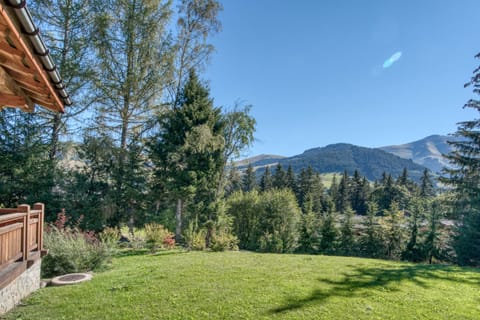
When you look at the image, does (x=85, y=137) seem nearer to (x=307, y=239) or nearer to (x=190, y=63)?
(x=190, y=63)

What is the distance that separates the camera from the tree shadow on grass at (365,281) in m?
4.42

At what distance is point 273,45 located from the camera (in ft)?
49.4

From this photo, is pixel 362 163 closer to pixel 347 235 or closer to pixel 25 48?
pixel 347 235

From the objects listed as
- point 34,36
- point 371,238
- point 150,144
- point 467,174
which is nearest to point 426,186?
point 467,174

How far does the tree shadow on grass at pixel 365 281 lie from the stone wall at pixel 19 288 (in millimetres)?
3983

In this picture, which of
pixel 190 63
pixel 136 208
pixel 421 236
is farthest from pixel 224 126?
pixel 421 236

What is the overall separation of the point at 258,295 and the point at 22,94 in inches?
187

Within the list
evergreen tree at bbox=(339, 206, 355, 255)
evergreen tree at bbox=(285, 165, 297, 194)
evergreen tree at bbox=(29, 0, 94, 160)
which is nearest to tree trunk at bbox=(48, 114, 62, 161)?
evergreen tree at bbox=(29, 0, 94, 160)

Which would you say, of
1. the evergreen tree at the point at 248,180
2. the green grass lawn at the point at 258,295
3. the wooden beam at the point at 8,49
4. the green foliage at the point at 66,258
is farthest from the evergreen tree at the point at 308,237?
the evergreen tree at the point at 248,180

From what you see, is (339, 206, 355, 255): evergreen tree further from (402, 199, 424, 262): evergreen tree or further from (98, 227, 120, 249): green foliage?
(98, 227, 120, 249): green foliage

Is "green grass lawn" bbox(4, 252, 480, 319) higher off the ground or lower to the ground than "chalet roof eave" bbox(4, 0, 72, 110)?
lower

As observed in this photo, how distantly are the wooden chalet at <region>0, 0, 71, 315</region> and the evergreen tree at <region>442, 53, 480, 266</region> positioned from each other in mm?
15306

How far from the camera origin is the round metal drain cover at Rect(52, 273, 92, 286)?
18.2ft

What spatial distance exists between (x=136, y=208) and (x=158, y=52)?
7.79 m
